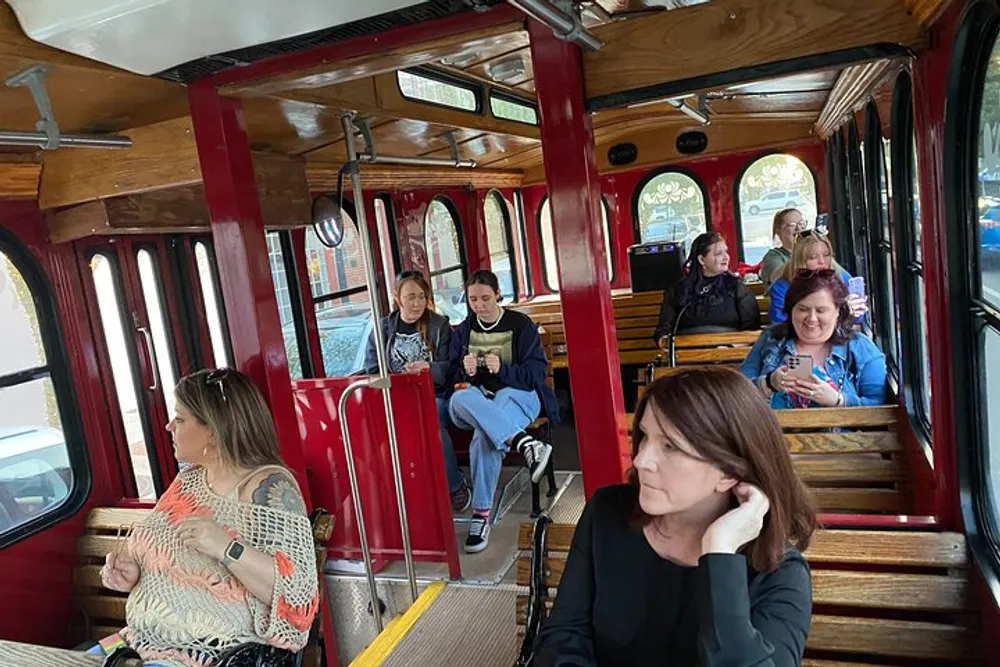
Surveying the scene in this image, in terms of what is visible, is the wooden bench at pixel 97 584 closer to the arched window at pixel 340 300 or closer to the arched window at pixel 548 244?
the arched window at pixel 340 300

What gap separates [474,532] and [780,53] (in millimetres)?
2906

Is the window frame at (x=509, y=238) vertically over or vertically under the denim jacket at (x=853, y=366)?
over

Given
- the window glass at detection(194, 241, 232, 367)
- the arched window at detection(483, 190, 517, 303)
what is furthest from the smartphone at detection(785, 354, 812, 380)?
the arched window at detection(483, 190, 517, 303)

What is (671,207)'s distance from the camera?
28.5ft

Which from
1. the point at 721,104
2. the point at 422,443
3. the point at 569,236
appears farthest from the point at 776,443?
the point at 721,104

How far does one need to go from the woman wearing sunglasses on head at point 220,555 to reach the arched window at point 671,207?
6.88m

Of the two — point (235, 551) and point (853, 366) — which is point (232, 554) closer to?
point (235, 551)

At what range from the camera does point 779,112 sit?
688 centimetres

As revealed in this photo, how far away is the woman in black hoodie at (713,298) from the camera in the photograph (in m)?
4.93

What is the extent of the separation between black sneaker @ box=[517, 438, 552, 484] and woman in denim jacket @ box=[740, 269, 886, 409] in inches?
56.0

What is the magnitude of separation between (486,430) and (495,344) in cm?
54

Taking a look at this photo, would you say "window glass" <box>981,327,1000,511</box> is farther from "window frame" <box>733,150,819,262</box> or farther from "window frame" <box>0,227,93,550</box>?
"window frame" <box>733,150,819,262</box>

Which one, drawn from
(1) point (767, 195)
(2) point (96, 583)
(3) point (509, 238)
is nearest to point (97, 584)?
(2) point (96, 583)

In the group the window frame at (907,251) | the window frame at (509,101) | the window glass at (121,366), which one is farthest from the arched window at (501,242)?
the window frame at (907,251)
